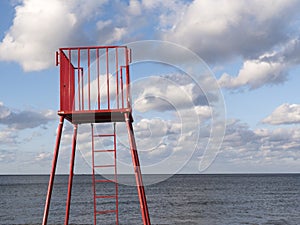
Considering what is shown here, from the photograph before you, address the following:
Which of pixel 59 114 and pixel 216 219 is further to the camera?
pixel 216 219

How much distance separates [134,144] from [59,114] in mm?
2192

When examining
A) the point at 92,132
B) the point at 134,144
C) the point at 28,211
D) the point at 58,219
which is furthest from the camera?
the point at 28,211

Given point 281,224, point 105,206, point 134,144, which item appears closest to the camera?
point 134,144

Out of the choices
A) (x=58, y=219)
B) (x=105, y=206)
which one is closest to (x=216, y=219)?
(x=58, y=219)

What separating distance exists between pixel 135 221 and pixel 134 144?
92.4ft

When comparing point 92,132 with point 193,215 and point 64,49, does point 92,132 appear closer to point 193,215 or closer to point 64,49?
point 64,49

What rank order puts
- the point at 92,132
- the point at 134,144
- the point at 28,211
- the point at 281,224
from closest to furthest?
the point at 134,144
the point at 92,132
the point at 281,224
the point at 28,211

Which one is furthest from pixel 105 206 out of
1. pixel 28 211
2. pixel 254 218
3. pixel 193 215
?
pixel 254 218

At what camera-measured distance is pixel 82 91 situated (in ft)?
42.0

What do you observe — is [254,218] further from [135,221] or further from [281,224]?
[135,221]

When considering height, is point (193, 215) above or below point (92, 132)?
below

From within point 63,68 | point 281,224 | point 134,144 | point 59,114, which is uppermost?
point 63,68

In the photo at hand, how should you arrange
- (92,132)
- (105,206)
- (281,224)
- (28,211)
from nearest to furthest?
1. (92,132)
2. (281,224)
3. (28,211)
4. (105,206)

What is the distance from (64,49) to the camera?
13039mm
